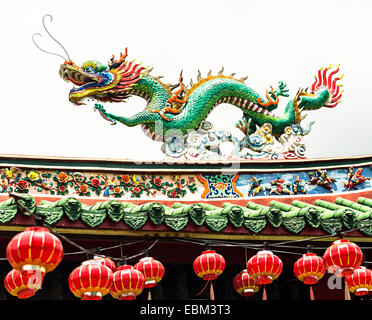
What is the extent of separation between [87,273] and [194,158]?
332 centimetres

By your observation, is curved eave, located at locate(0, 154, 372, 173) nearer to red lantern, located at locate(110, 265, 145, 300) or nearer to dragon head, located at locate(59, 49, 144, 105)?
dragon head, located at locate(59, 49, 144, 105)

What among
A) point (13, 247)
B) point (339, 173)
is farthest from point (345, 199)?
point (13, 247)

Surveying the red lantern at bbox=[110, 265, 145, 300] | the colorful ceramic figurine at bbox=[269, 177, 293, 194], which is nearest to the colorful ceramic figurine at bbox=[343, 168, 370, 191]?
the colorful ceramic figurine at bbox=[269, 177, 293, 194]

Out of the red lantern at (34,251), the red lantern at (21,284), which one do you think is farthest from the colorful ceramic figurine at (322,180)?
the red lantern at (34,251)

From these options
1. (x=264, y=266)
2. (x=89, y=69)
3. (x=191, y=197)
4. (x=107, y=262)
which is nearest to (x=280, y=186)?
(x=191, y=197)

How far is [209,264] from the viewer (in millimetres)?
7336

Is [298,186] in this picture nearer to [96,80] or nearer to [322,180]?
[322,180]

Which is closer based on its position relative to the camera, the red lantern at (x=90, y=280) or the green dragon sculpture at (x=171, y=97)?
the red lantern at (x=90, y=280)

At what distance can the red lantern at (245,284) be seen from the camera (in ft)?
25.7

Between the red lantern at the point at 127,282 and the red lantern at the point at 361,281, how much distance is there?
8.32 ft

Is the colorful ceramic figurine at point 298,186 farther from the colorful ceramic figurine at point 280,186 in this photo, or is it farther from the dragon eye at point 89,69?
the dragon eye at point 89,69

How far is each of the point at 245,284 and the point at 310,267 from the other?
859 millimetres

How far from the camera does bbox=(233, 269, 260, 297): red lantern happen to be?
25.7ft

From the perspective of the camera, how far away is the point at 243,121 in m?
10.2
